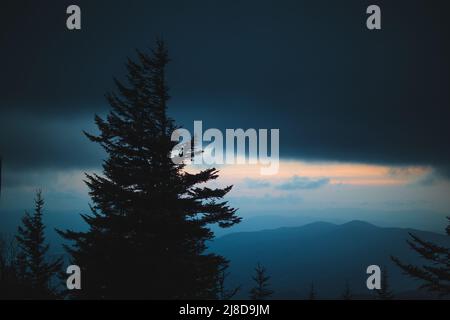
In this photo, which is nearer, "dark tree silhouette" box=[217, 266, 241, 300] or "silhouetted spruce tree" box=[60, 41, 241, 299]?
"silhouetted spruce tree" box=[60, 41, 241, 299]

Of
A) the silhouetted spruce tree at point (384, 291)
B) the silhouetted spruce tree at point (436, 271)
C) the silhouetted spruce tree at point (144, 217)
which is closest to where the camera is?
the silhouetted spruce tree at point (144, 217)

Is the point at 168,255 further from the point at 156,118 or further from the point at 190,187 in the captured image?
the point at 156,118

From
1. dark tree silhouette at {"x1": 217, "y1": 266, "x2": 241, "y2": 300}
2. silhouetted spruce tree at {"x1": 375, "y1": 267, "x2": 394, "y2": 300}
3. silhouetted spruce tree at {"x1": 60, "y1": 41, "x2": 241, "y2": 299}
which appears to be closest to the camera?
silhouetted spruce tree at {"x1": 60, "y1": 41, "x2": 241, "y2": 299}

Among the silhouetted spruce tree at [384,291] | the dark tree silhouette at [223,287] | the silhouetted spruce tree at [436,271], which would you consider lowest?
the silhouetted spruce tree at [384,291]

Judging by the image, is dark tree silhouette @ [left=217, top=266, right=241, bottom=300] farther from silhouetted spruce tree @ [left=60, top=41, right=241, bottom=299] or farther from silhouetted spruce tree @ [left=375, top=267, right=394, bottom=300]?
silhouetted spruce tree @ [left=375, top=267, right=394, bottom=300]

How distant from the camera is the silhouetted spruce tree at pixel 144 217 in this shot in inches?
503

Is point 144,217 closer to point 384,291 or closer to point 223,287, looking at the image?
point 223,287

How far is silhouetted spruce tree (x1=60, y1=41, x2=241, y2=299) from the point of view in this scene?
41.9ft

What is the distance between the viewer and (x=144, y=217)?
1266 centimetres

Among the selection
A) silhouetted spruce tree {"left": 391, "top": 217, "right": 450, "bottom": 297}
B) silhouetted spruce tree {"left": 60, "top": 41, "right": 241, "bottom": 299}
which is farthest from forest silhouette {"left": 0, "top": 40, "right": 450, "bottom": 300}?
silhouetted spruce tree {"left": 391, "top": 217, "right": 450, "bottom": 297}

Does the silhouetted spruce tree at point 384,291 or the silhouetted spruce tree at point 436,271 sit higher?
the silhouetted spruce tree at point 436,271

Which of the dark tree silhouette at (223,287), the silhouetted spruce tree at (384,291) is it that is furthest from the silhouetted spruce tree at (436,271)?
A: the silhouetted spruce tree at (384,291)

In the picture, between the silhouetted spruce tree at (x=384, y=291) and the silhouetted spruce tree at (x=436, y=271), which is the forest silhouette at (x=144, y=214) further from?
the silhouetted spruce tree at (x=384, y=291)
